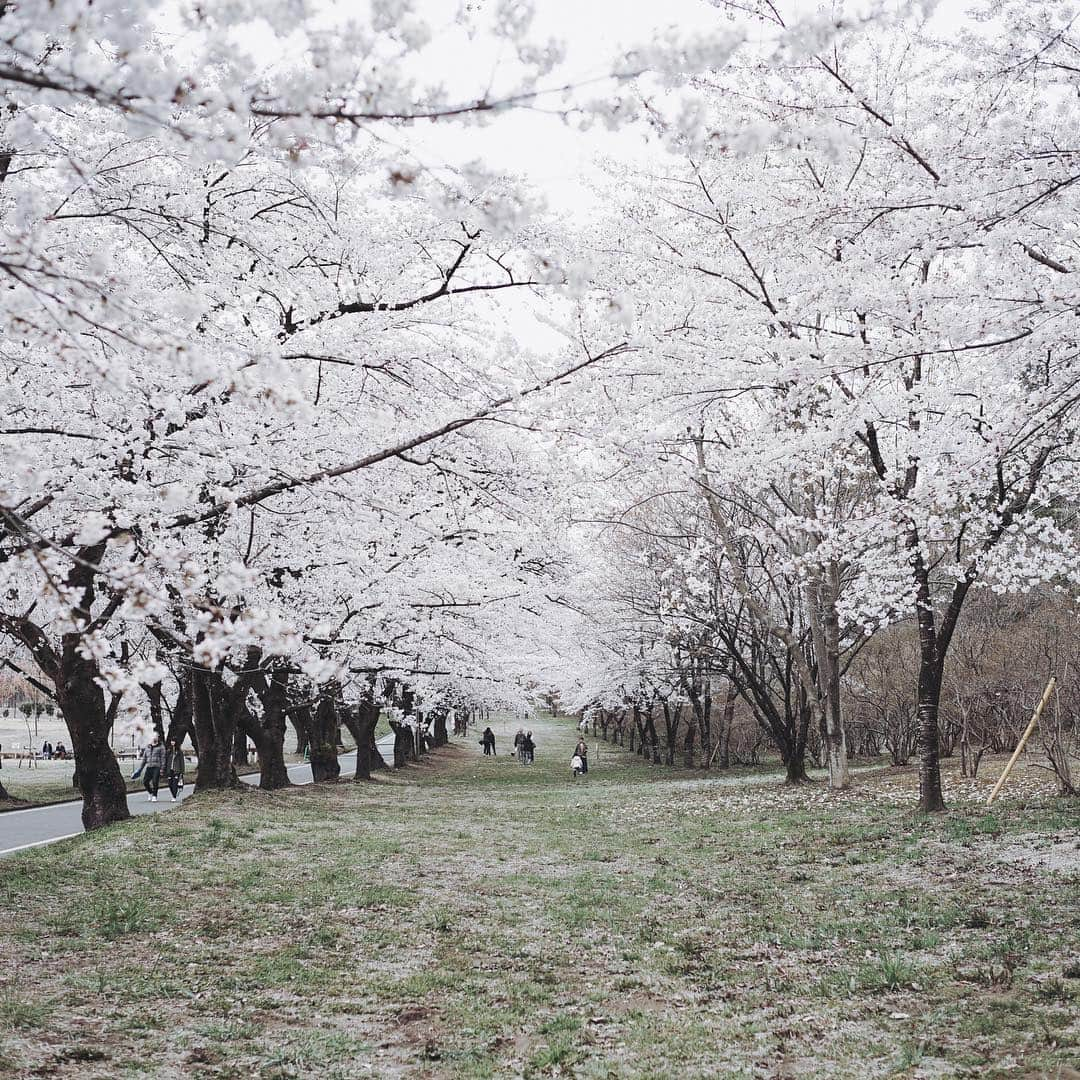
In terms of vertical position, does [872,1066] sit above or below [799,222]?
below

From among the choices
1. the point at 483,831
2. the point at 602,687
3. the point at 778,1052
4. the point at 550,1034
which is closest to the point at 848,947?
the point at 778,1052

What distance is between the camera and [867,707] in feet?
78.2

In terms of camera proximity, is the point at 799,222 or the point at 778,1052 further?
the point at 799,222

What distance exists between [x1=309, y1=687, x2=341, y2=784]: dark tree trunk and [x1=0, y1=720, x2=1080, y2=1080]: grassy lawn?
37.2ft

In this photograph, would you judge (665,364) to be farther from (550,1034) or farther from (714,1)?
(550,1034)

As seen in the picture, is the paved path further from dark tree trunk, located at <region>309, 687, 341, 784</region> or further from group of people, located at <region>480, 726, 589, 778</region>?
group of people, located at <region>480, 726, 589, 778</region>

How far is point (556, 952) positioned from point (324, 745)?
1861cm

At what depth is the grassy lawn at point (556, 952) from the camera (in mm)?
4543

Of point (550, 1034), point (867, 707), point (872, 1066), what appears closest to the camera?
point (872, 1066)

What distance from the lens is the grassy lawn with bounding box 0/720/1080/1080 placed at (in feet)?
14.9

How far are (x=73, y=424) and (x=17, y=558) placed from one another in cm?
457

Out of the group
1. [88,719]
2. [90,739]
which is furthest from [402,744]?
[88,719]

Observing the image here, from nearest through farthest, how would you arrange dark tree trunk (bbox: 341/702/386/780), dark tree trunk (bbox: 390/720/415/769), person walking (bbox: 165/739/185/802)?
person walking (bbox: 165/739/185/802) < dark tree trunk (bbox: 341/702/386/780) < dark tree trunk (bbox: 390/720/415/769)

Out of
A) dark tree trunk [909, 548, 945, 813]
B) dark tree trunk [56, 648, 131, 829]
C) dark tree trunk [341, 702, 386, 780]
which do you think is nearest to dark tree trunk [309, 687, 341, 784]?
dark tree trunk [341, 702, 386, 780]
